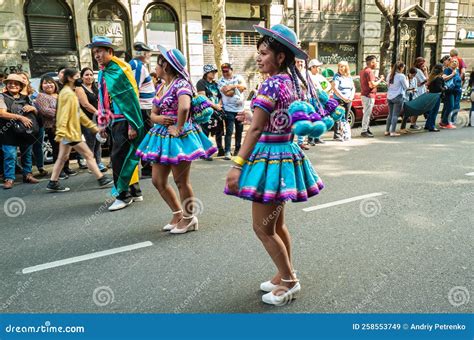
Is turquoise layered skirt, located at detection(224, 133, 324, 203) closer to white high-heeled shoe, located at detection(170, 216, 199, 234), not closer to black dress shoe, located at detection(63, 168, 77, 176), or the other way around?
white high-heeled shoe, located at detection(170, 216, 199, 234)

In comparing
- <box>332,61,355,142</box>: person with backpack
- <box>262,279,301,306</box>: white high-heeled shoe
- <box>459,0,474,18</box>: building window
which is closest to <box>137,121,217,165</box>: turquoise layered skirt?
<box>262,279,301,306</box>: white high-heeled shoe

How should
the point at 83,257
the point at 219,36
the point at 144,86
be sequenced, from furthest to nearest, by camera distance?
the point at 219,36 → the point at 144,86 → the point at 83,257

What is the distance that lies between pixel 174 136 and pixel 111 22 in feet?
45.1

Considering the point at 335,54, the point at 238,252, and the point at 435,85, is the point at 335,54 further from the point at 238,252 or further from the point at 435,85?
the point at 238,252

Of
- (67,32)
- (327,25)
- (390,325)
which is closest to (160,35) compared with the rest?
(67,32)

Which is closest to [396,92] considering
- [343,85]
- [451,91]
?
[343,85]

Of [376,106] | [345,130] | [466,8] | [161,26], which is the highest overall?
[466,8]

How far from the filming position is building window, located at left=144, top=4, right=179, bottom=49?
16.5 m

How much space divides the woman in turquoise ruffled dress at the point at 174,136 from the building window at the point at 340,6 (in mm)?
18773

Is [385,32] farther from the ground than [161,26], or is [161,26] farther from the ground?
[161,26]

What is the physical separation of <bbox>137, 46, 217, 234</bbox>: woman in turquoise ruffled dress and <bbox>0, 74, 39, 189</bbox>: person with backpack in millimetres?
3481

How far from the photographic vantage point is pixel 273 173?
2.57 m

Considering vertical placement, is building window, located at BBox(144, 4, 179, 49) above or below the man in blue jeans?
above

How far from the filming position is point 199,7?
1717 cm
